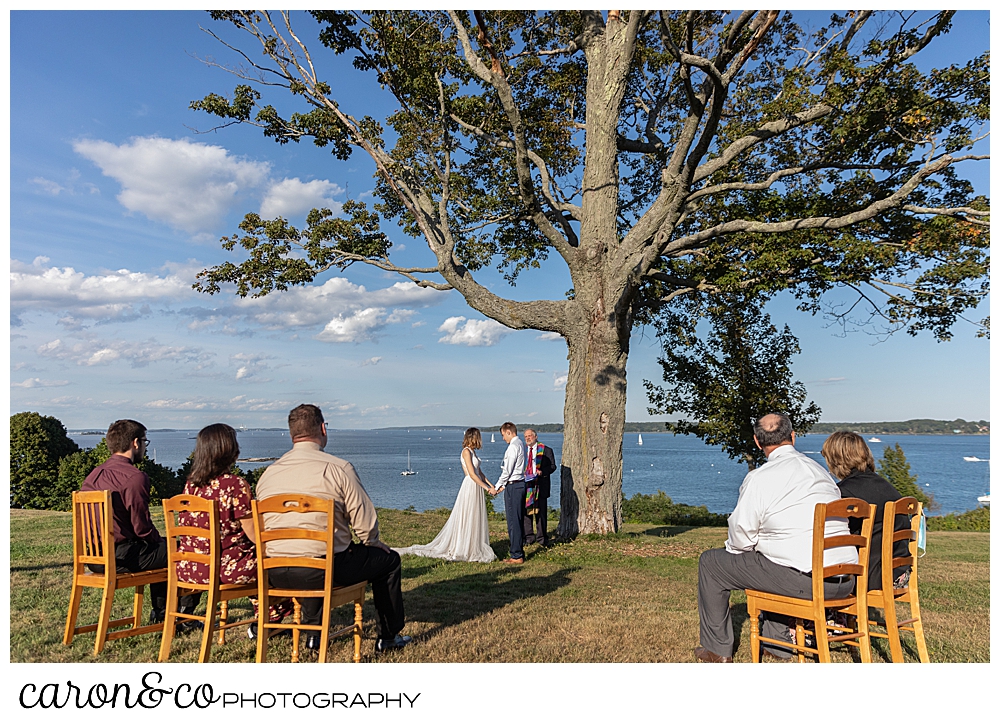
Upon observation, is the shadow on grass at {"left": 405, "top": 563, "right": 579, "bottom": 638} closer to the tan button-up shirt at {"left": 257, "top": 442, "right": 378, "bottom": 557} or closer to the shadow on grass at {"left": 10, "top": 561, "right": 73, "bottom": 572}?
the tan button-up shirt at {"left": 257, "top": 442, "right": 378, "bottom": 557}

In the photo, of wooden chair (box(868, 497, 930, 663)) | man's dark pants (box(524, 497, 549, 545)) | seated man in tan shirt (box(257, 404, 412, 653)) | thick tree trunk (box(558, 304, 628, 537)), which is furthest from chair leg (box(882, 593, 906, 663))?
thick tree trunk (box(558, 304, 628, 537))

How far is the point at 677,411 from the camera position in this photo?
19.7 meters

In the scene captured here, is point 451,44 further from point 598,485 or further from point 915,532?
point 915,532

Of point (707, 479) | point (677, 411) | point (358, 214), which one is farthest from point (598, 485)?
point (707, 479)

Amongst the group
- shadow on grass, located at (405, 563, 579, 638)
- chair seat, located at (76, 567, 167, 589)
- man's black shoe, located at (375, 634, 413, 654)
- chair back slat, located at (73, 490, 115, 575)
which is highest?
chair back slat, located at (73, 490, 115, 575)

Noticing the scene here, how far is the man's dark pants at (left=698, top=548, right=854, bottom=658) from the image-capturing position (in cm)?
430

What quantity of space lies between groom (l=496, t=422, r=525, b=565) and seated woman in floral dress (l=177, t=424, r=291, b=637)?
465cm

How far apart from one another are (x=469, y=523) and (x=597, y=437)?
10.2 ft

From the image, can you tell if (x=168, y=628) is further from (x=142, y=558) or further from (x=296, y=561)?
(x=296, y=561)

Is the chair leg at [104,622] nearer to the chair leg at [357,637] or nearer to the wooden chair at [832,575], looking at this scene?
the chair leg at [357,637]

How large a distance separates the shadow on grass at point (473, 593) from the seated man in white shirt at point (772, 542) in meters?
2.12

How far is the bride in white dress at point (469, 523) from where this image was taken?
8992 millimetres

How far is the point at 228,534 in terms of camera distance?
4660mm
